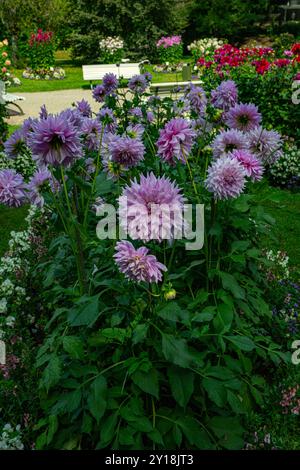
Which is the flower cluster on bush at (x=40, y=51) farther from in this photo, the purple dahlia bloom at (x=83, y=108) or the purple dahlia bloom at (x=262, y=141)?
the purple dahlia bloom at (x=262, y=141)

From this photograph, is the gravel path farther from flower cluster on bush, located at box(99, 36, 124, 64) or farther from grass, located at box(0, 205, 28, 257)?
grass, located at box(0, 205, 28, 257)

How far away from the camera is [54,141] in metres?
Result: 2.27

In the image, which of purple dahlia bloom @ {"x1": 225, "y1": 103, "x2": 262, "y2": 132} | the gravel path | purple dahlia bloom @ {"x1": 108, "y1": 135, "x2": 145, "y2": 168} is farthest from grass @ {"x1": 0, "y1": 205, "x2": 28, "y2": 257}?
the gravel path

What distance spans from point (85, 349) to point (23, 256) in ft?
6.51

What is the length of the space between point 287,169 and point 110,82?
3.75m

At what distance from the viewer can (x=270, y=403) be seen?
2.60 m

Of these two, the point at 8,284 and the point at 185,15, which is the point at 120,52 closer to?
the point at 185,15

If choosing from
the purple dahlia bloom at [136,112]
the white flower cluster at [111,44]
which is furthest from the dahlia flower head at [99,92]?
the white flower cluster at [111,44]

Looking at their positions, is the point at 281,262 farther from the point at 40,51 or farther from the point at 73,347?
the point at 40,51

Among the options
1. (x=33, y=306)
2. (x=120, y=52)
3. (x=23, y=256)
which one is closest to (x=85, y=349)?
(x=33, y=306)

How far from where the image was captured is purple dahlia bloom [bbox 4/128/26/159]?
2754 millimetres

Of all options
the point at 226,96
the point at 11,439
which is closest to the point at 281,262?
the point at 226,96

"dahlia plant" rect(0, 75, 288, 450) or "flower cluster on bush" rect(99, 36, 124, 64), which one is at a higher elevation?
"dahlia plant" rect(0, 75, 288, 450)

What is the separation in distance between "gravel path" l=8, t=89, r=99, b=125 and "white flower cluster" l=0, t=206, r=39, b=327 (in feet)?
24.8
